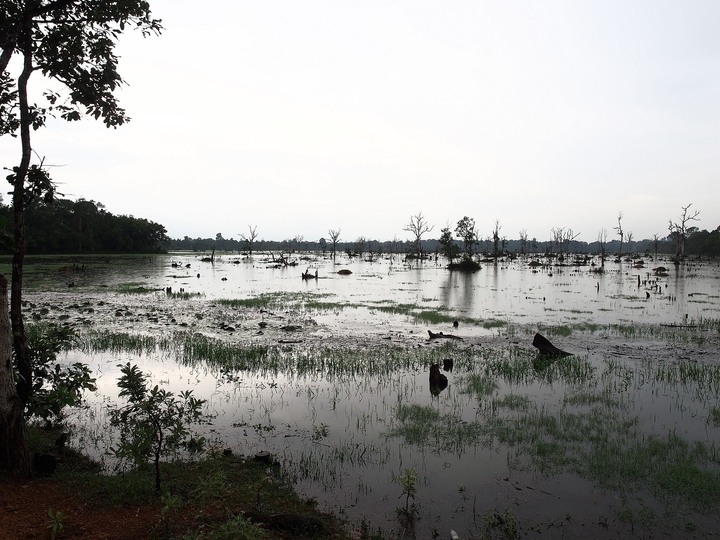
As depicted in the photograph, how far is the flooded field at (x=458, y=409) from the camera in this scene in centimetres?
589

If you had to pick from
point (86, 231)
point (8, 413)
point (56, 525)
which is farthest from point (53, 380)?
point (86, 231)

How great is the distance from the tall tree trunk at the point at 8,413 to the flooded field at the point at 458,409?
1.51 metres

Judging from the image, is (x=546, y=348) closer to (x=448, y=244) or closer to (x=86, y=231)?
(x=448, y=244)

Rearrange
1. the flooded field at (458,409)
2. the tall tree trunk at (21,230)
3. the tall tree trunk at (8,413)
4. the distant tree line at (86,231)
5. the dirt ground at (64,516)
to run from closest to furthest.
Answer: the dirt ground at (64,516) → the tall tree trunk at (8,413) → the tall tree trunk at (21,230) → the flooded field at (458,409) → the distant tree line at (86,231)

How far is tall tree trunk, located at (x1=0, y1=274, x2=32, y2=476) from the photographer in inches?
202

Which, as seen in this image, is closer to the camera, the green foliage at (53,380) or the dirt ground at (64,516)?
the dirt ground at (64,516)

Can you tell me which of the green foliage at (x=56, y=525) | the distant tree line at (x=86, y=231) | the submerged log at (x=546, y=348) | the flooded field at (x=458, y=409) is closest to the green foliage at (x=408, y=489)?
the flooded field at (x=458, y=409)

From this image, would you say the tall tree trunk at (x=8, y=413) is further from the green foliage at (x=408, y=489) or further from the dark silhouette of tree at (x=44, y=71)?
the green foliage at (x=408, y=489)

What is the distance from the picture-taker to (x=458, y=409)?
935cm

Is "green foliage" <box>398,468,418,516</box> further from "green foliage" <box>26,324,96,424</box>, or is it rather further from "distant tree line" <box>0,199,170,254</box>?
"distant tree line" <box>0,199,170,254</box>

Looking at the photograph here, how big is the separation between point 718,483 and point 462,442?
11.9 feet

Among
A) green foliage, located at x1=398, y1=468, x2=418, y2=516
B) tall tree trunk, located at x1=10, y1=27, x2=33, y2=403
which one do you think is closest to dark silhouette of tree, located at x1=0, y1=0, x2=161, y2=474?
tall tree trunk, located at x1=10, y1=27, x2=33, y2=403

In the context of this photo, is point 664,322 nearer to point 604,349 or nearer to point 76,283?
point 604,349

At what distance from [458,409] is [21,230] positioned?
27.0 ft
